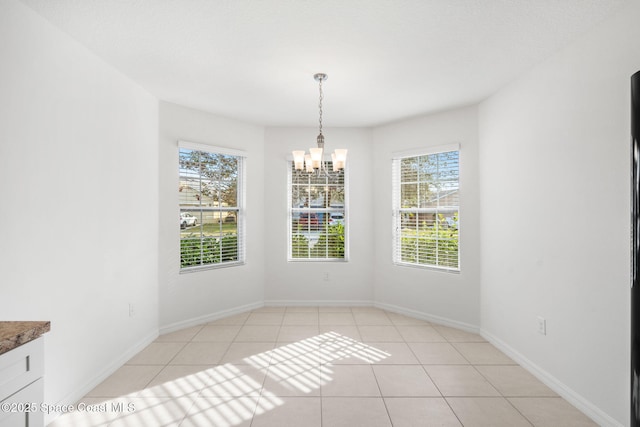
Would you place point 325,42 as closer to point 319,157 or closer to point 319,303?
point 319,157

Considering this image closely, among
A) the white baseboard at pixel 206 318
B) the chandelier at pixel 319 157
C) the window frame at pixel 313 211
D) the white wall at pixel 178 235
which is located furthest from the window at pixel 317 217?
the chandelier at pixel 319 157

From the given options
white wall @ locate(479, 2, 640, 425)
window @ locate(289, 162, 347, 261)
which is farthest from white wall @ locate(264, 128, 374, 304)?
white wall @ locate(479, 2, 640, 425)

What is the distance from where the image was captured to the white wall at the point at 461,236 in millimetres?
3947

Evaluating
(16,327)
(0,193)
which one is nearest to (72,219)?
(0,193)

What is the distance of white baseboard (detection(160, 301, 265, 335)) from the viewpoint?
3920 mm

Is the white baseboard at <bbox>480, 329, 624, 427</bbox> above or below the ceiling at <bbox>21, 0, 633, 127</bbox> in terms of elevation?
below

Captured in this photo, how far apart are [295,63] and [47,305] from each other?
2575mm

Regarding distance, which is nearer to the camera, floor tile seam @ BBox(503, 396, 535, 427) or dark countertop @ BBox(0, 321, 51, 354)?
dark countertop @ BBox(0, 321, 51, 354)

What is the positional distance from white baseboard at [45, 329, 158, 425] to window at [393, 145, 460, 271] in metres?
3.21

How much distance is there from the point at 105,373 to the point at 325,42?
3.26 meters

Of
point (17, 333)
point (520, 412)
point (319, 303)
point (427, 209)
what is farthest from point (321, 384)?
point (427, 209)

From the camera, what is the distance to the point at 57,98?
2340 millimetres

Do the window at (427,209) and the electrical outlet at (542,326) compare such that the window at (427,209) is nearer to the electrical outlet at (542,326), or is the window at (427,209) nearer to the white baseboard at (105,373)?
the electrical outlet at (542,326)

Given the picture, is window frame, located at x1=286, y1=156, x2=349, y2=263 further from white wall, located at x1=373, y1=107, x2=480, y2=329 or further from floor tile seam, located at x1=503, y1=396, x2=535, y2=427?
floor tile seam, located at x1=503, y1=396, x2=535, y2=427
